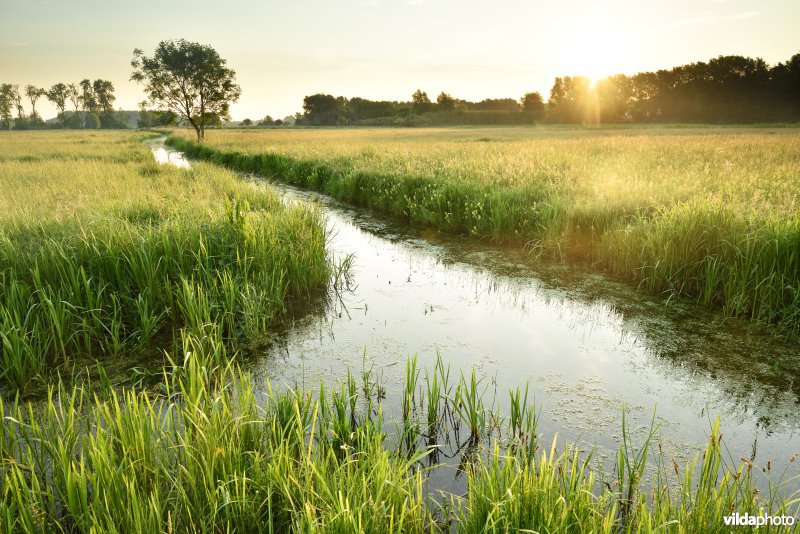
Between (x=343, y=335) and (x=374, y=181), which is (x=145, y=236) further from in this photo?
(x=374, y=181)

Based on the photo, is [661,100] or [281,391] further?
[661,100]

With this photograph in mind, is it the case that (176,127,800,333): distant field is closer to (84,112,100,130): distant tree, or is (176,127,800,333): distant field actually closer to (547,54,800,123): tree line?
(547,54,800,123): tree line

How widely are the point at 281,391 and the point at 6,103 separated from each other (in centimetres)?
13475

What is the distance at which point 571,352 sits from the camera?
13.9 ft

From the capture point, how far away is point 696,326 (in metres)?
4.69

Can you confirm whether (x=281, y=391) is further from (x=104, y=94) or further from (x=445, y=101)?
(x=104, y=94)

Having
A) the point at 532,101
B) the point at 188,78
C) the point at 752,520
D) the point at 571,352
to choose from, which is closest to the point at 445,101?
the point at 532,101

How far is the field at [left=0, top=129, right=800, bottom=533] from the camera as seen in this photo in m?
2.03

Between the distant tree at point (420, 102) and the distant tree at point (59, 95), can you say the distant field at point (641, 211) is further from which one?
the distant tree at point (59, 95)

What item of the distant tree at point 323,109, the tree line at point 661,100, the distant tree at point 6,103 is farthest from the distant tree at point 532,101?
the distant tree at point 6,103

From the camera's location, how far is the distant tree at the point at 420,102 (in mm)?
86588

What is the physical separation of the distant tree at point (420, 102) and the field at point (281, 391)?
8061cm

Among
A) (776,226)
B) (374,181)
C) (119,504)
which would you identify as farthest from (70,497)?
(374,181)

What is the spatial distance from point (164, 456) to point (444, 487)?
1598 mm
